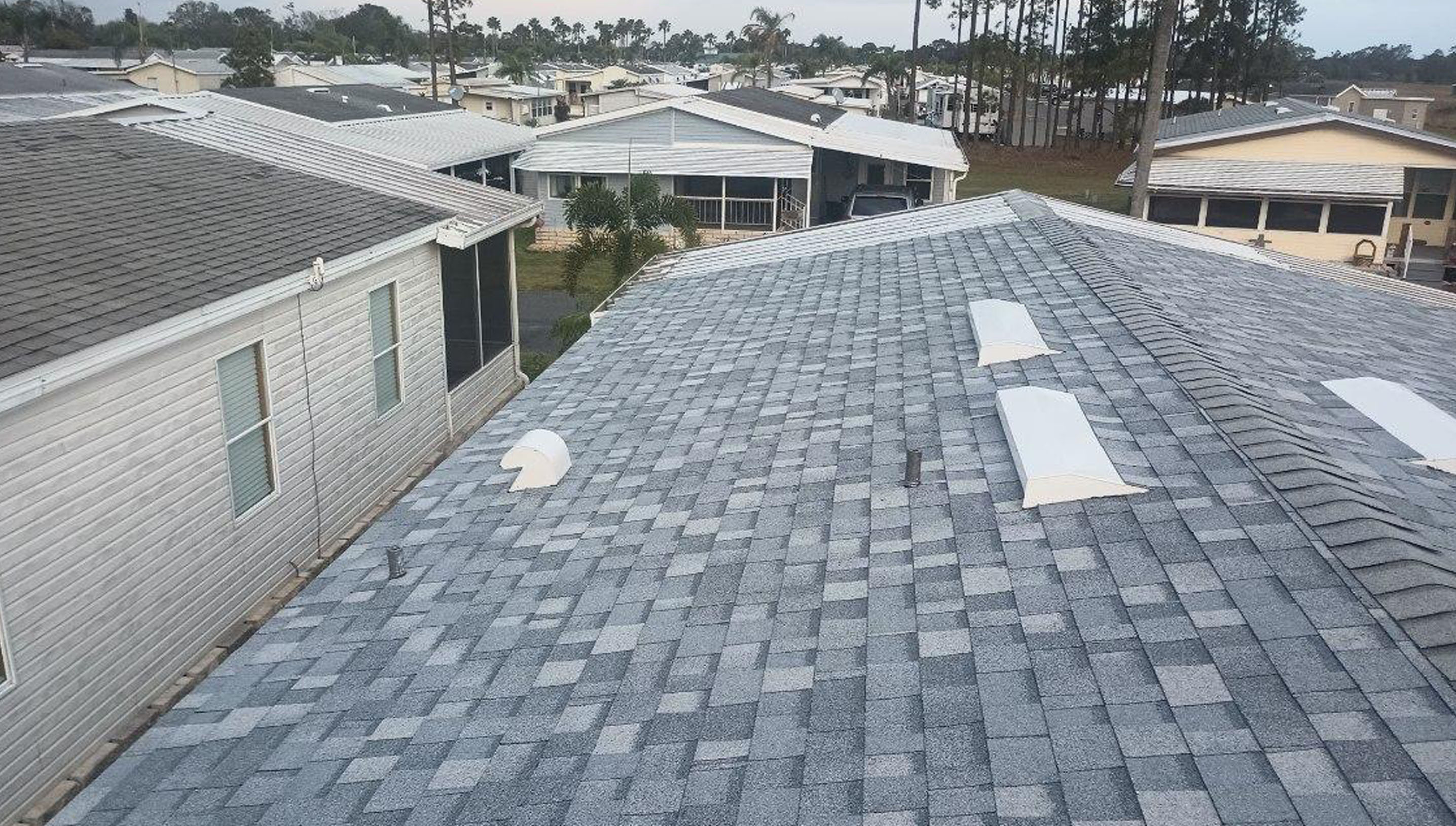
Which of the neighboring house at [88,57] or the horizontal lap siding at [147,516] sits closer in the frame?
the horizontal lap siding at [147,516]

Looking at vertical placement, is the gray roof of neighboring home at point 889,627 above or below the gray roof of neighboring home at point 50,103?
below

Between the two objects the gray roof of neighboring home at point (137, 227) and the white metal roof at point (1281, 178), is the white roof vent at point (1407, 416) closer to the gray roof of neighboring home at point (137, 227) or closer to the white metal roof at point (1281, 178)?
the gray roof of neighboring home at point (137, 227)

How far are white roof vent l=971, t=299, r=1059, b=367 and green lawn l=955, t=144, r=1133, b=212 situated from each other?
109 feet

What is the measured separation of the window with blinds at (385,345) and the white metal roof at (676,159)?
65.4 ft

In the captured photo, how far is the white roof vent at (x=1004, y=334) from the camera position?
8.44m

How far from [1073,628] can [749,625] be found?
158 centimetres

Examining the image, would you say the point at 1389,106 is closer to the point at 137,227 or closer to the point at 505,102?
the point at 505,102

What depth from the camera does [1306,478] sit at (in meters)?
5.40

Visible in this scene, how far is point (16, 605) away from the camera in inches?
284

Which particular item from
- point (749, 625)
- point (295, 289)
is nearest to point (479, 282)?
point (295, 289)

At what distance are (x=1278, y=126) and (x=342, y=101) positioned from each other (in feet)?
99.8

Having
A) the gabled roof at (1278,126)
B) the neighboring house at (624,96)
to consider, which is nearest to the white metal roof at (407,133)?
the neighboring house at (624,96)

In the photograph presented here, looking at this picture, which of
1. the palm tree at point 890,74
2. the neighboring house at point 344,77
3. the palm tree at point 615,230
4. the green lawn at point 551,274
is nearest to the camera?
the palm tree at point 615,230

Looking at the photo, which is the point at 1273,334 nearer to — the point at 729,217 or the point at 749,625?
the point at 749,625
